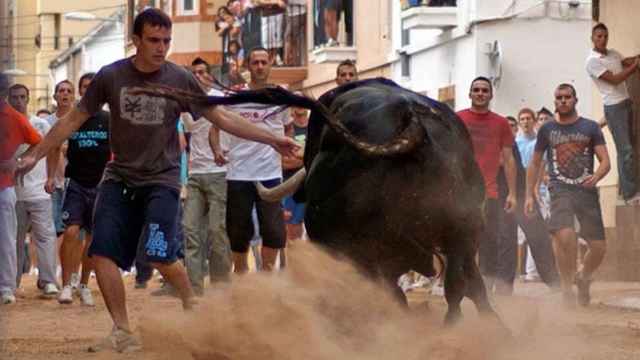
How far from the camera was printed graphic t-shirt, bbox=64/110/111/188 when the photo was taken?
14.3 meters

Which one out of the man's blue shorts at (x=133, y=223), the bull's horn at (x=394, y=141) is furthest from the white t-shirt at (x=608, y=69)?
the bull's horn at (x=394, y=141)

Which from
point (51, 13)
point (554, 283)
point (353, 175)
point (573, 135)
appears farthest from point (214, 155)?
point (51, 13)

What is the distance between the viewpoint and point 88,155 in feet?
47.2

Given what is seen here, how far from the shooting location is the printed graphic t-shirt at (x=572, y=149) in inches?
568

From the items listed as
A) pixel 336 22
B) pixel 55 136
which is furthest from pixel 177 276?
pixel 336 22

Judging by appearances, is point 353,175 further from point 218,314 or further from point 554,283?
point 554,283

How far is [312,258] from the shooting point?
813 centimetres

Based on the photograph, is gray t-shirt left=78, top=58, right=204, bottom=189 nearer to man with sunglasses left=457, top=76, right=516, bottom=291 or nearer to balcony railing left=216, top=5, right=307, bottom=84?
man with sunglasses left=457, top=76, right=516, bottom=291

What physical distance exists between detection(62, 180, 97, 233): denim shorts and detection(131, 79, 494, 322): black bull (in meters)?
5.61

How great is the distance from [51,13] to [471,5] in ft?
185

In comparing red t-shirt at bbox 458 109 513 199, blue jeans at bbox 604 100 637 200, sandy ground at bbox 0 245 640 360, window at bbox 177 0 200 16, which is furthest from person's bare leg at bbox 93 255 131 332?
window at bbox 177 0 200 16

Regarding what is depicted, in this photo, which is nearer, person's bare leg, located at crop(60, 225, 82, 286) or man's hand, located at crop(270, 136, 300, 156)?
man's hand, located at crop(270, 136, 300, 156)

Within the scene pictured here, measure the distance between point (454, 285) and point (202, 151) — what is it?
657cm

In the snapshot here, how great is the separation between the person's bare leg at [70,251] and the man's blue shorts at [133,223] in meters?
4.69
